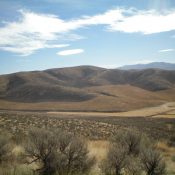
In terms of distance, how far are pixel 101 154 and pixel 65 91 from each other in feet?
364

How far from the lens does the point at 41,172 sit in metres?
11.7

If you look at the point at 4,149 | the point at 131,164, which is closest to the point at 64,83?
the point at 4,149

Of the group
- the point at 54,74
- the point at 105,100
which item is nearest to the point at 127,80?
the point at 54,74

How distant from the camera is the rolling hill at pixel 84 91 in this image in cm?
10531

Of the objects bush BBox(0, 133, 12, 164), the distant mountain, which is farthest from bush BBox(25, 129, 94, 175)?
the distant mountain

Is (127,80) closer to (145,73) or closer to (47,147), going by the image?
(145,73)

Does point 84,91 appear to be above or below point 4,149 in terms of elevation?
above

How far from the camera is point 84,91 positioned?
131 m

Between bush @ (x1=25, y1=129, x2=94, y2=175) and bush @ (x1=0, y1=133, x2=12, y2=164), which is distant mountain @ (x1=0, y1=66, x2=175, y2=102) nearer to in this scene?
bush @ (x1=0, y1=133, x2=12, y2=164)

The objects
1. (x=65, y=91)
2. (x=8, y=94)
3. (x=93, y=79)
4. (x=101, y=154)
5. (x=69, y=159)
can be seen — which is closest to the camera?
(x=69, y=159)

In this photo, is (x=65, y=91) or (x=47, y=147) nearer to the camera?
Answer: (x=47, y=147)

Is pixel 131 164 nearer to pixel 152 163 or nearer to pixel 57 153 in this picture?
pixel 152 163

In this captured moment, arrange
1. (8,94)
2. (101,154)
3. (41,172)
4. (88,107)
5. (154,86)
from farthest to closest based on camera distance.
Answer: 1. (154,86)
2. (8,94)
3. (88,107)
4. (101,154)
5. (41,172)

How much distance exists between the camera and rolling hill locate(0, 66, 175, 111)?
105m
